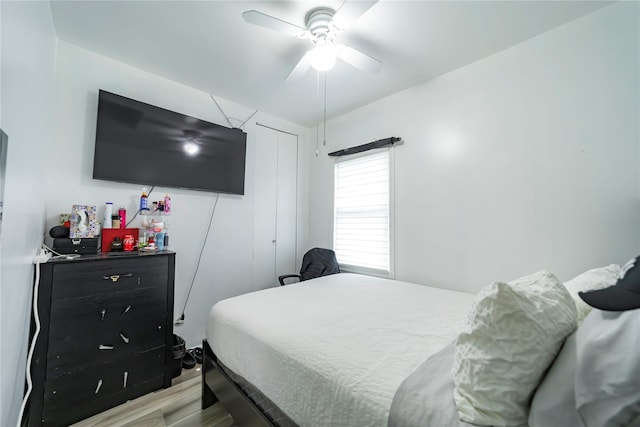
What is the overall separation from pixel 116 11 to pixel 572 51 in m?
3.21

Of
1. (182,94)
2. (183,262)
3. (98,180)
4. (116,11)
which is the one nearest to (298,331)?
(183,262)

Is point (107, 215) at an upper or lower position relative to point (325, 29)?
lower

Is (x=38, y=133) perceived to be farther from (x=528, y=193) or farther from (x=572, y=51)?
(x=572, y=51)

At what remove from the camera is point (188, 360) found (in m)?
2.33

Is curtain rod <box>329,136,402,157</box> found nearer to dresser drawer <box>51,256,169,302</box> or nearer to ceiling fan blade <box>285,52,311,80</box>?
ceiling fan blade <box>285,52,311,80</box>

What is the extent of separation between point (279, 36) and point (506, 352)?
7.41 feet

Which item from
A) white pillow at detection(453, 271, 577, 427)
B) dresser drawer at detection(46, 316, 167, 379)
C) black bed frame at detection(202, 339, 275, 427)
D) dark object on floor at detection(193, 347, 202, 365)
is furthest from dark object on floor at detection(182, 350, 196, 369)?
white pillow at detection(453, 271, 577, 427)

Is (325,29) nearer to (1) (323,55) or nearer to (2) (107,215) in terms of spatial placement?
(1) (323,55)

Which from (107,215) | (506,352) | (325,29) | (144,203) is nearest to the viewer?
(506,352)

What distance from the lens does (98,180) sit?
2.10m

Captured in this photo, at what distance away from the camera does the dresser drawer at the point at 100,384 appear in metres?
1.54

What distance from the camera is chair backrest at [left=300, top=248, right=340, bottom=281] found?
2926mm

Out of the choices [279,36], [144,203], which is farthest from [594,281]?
[144,203]

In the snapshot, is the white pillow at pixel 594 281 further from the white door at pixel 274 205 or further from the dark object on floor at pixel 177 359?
the white door at pixel 274 205
